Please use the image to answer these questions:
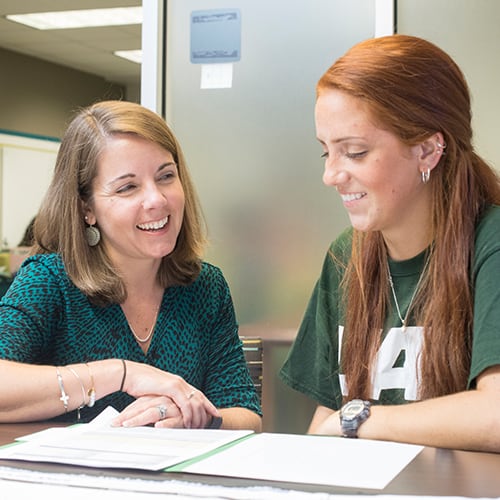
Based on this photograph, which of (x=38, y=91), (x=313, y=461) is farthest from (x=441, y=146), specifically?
(x=38, y=91)

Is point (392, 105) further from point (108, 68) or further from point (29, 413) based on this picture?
point (108, 68)

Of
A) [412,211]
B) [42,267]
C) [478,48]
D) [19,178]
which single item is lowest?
[42,267]

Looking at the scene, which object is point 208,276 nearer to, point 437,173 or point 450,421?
point 437,173

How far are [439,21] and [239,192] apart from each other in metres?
0.87

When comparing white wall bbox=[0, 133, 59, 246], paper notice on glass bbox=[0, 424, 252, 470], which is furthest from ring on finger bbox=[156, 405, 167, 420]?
white wall bbox=[0, 133, 59, 246]

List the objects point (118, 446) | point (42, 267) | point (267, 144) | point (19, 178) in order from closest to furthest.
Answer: point (118, 446) < point (42, 267) < point (267, 144) < point (19, 178)

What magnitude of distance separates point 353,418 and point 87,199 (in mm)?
780

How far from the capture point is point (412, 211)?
155cm

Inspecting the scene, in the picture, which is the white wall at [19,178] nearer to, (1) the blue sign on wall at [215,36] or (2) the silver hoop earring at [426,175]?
(1) the blue sign on wall at [215,36]

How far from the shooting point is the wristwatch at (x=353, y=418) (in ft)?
4.25

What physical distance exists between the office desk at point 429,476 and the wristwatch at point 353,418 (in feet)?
0.64

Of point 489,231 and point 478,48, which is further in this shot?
point 478,48

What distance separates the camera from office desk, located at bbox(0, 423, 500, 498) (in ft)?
2.95

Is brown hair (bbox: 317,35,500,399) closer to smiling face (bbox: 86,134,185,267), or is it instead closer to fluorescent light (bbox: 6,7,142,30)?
smiling face (bbox: 86,134,185,267)
